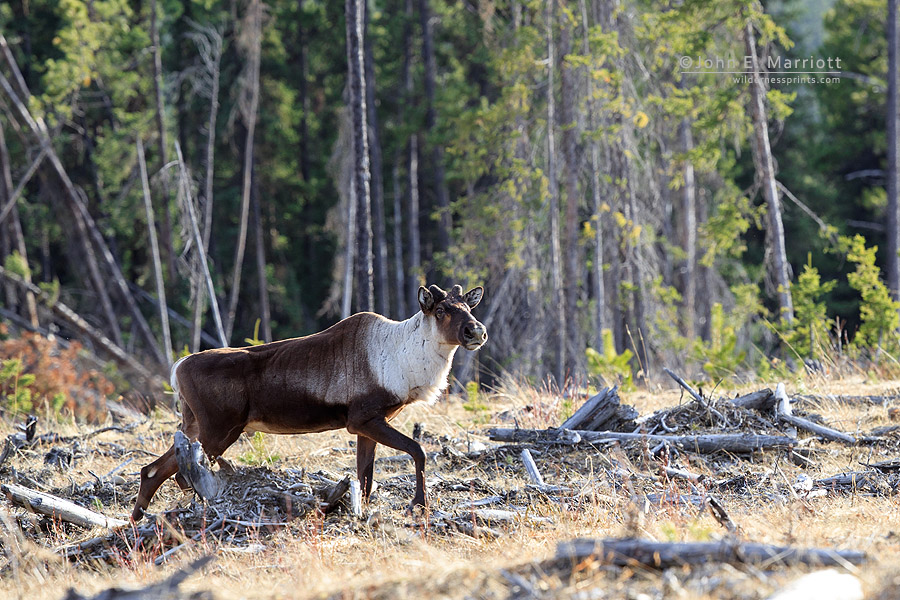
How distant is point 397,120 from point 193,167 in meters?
8.05

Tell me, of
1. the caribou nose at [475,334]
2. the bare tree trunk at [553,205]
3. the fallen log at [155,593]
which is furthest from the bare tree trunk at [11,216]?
the fallen log at [155,593]

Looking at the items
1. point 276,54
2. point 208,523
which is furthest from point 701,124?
point 276,54

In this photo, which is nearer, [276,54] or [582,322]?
[582,322]

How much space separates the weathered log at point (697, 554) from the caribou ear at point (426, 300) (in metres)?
3.06

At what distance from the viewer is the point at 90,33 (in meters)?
23.9

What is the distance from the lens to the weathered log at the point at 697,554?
171 inches

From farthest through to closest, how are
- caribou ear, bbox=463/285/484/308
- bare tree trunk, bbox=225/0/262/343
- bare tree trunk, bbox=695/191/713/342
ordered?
bare tree trunk, bbox=695/191/713/342
bare tree trunk, bbox=225/0/262/343
caribou ear, bbox=463/285/484/308

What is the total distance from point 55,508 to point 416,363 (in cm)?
306

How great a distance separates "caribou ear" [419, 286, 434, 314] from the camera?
719 cm

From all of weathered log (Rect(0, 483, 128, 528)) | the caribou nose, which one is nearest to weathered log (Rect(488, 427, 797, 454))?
the caribou nose

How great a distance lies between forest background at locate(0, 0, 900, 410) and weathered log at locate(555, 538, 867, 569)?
7.18 metres

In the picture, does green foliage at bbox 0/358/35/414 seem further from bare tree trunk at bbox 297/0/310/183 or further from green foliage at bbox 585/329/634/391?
bare tree trunk at bbox 297/0/310/183

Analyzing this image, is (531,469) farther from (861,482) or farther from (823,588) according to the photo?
(823,588)

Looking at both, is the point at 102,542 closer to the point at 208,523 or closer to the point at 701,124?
the point at 208,523
